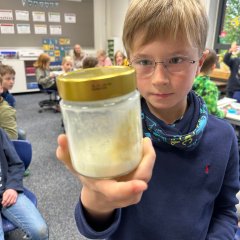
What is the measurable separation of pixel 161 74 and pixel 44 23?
5970 mm

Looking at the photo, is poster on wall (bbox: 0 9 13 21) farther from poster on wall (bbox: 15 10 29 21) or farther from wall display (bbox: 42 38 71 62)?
wall display (bbox: 42 38 71 62)

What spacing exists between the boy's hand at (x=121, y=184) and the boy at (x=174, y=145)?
0.08 metres

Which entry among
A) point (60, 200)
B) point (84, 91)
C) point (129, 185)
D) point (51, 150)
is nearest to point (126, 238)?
point (129, 185)

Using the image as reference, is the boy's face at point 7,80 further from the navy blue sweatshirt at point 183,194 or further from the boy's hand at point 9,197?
the navy blue sweatshirt at point 183,194

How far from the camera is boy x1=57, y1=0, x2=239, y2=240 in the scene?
0.53 metres

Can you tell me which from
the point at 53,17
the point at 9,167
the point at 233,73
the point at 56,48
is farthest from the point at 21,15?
the point at 9,167

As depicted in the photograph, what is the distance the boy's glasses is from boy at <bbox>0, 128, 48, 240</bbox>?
1199 mm

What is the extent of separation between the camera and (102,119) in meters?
0.31

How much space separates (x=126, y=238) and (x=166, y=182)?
0.61 feet

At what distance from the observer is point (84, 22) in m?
6.13

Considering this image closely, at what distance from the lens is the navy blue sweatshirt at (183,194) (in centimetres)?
64

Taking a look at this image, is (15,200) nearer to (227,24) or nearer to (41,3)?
(227,24)

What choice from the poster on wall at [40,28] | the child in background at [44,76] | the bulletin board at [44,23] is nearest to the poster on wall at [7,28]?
the bulletin board at [44,23]

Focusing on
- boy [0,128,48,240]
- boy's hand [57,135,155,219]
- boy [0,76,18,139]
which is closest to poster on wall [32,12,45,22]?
boy [0,76,18,139]
